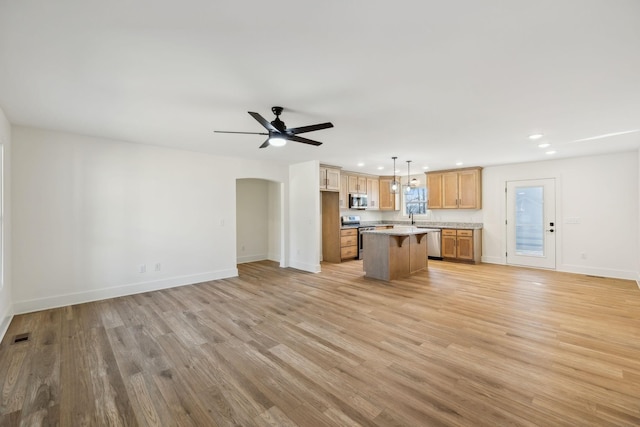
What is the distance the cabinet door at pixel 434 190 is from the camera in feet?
25.9

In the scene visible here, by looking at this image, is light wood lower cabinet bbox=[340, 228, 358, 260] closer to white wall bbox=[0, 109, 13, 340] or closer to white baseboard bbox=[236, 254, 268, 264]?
white baseboard bbox=[236, 254, 268, 264]

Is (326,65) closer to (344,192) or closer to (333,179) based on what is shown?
(333,179)

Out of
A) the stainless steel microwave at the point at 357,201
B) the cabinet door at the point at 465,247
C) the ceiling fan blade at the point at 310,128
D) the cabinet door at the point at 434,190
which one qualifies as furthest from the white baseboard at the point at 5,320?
the cabinet door at the point at 434,190

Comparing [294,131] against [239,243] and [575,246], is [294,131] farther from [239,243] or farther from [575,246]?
[575,246]

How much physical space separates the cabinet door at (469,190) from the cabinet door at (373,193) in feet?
7.75

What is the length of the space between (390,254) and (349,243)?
240 centimetres

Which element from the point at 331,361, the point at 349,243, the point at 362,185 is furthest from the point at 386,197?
the point at 331,361

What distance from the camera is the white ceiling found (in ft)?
5.39

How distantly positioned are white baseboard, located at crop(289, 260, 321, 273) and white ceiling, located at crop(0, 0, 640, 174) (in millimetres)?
3334

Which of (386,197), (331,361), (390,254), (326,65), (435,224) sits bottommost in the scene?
(331,361)

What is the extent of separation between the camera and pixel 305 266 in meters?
6.52

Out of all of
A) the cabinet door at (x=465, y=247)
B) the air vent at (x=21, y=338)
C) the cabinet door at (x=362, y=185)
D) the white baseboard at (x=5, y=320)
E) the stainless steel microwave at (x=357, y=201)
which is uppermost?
the cabinet door at (x=362, y=185)

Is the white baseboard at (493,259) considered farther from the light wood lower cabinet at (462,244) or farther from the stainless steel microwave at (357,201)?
the stainless steel microwave at (357,201)

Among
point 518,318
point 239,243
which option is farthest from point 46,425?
point 239,243
